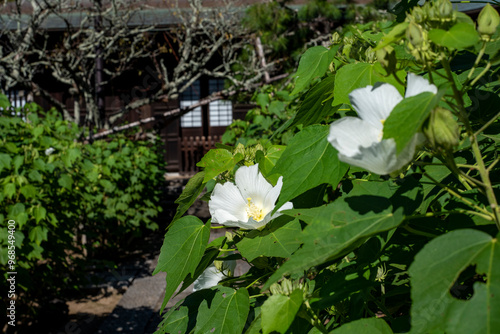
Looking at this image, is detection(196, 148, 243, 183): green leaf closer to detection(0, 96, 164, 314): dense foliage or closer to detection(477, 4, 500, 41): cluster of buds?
detection(477, 4, 500, 41): cluster of buds

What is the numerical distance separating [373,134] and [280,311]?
32 cm

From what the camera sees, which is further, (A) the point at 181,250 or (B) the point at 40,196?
(B) the point at 40,196

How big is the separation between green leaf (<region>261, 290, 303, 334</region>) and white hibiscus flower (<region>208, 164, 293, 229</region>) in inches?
10.3

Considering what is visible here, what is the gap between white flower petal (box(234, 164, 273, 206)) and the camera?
40.0 inches

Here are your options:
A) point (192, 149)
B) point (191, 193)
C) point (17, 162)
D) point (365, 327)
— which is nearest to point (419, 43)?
point (365, 327)

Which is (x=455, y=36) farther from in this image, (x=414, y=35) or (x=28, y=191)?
(x=28, y=191)

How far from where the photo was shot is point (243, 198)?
1.04 m

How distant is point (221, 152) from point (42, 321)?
12.5ft

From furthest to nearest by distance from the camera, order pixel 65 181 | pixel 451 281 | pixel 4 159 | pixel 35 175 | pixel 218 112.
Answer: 1. pixel 218 112
2. pixel 65 181
3. pixel 35 175
4. pixel 4 159
5. pixel 451 281

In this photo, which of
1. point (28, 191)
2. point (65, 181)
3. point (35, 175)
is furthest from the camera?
point (65, 181)

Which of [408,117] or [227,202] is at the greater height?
[408,117]

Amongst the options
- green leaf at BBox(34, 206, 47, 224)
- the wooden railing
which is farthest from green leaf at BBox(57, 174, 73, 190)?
the wooden railing

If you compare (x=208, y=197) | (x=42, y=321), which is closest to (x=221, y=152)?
(x=208, y=197)

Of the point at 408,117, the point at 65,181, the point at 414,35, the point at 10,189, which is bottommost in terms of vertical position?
the point at 65,181
